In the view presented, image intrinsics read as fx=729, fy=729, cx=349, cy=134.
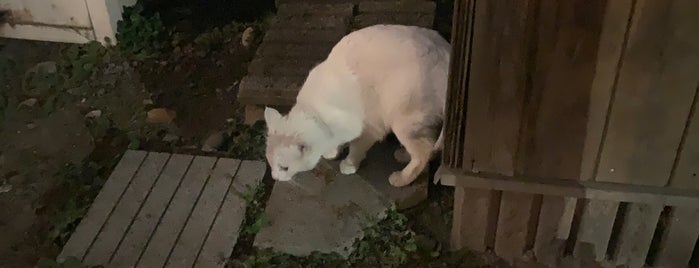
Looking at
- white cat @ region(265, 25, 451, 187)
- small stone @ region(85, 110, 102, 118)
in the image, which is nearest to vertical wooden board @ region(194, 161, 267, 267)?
white cat @ region(265, 25, 451, 187)

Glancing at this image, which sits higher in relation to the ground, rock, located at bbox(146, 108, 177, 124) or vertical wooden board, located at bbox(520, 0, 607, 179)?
vertical wooden board, located at bbox(520, 0, 607, 179)

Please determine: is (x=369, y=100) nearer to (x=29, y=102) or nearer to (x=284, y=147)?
(x=284, y=147)

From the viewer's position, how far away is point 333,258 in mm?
2455

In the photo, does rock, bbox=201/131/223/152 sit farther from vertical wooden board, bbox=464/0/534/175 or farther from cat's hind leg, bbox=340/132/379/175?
→ vertical wooden board, bbox=464/0/534/175

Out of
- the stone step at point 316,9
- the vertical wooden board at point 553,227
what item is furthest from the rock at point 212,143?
the vertical wooden board at point 553,227

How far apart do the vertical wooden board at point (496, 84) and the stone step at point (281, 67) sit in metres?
1.05

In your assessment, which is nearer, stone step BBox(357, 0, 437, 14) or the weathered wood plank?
the weathered wood plank

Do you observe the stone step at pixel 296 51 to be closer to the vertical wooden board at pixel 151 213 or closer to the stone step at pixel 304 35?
the stone step at pixel 304 35

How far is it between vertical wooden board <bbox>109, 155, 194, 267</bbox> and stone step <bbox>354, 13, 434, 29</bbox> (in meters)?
0.92

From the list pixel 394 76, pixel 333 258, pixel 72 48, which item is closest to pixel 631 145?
pixel 394 76

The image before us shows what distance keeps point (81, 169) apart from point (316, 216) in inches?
39.0

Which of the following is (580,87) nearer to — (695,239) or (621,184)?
(621,184)

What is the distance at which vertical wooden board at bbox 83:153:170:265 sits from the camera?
8.25 ft

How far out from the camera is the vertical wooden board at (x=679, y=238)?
213cm
